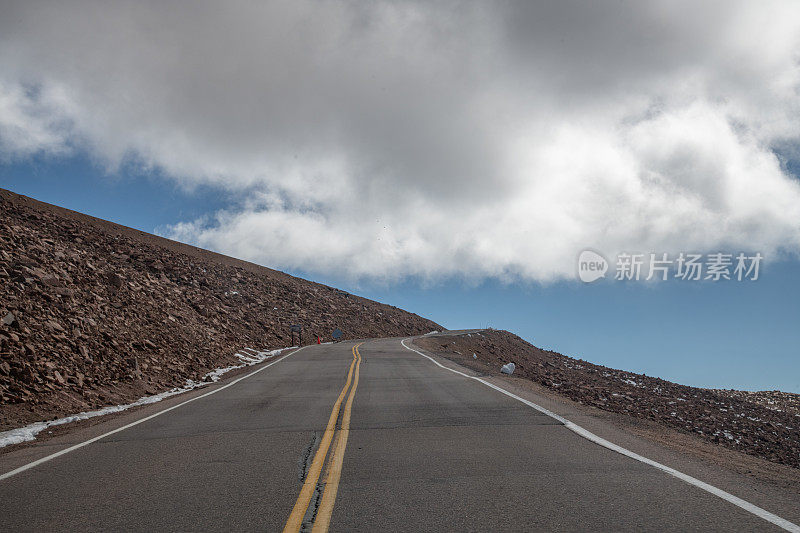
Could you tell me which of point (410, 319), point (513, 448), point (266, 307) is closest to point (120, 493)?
point (513, 448)

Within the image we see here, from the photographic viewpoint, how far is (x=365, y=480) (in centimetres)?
534

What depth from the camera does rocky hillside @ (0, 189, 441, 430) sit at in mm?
12367

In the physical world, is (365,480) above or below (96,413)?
above

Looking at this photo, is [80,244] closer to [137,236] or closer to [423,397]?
[137,236]

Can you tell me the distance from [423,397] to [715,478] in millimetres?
7097

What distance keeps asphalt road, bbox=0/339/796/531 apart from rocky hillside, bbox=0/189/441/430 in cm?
503

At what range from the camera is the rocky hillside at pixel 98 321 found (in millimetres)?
12367

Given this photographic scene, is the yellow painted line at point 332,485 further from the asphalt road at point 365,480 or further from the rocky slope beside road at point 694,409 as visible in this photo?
the rocky slope beside road at point 694,409

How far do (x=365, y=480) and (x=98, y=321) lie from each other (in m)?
15.7

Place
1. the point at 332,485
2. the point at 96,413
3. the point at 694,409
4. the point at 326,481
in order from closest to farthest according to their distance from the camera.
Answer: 1. the point at 332,485
2. the point at 326,481
3. the point at 96,413
4. the point at 694,409

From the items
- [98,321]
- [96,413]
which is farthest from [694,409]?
[98,321]

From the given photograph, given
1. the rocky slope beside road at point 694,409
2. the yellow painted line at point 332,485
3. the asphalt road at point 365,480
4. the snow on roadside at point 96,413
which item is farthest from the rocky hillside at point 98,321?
the rocky slope beside road at point 694,409

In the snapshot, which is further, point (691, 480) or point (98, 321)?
point (98, 321)

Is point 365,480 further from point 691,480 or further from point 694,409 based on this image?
point 694,409
